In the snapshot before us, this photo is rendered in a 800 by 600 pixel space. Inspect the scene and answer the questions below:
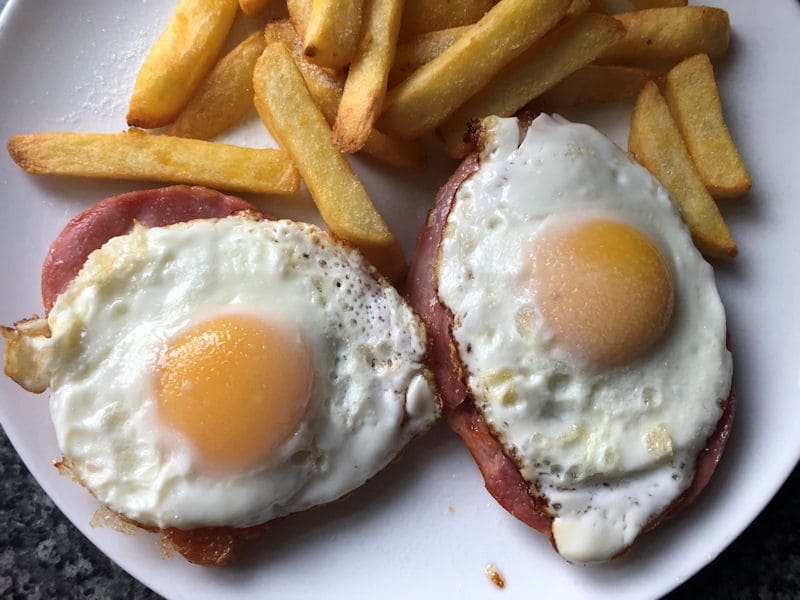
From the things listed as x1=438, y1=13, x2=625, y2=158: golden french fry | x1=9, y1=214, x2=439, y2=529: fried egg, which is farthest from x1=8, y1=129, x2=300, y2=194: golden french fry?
x1=438, y1=13, x2=625, y2=158: golden french fry

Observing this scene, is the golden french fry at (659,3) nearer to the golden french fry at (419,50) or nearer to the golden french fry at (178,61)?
the golden french fry at (419,50)

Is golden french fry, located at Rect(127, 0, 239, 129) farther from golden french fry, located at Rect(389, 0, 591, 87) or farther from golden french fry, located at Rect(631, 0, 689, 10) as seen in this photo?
golden french fry, located at Rect(631, 0, 689, 10)

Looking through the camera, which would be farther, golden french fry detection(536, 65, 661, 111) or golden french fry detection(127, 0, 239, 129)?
golden french fry detection(536, 65, 661, 111)

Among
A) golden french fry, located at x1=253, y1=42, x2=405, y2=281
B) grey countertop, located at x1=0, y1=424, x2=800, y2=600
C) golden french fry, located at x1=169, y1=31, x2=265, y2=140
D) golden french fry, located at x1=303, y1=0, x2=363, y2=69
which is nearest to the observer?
golden french fry, located at x1=303, y1=0, x2=363, y2=69

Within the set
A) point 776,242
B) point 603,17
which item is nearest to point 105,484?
point 603,17

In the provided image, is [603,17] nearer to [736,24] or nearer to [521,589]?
[736,24]

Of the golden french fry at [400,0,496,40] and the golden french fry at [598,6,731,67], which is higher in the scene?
the golden french fry at [400,0,496,40]
